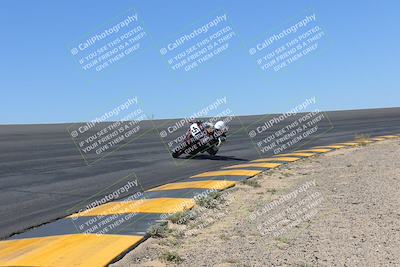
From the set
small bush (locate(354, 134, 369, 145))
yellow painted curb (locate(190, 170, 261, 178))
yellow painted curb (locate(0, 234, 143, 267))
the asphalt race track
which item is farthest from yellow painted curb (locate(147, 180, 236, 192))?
small bush (locate(354, 134, 369, 145))

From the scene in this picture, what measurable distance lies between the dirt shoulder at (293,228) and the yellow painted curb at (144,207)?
1.21 feet

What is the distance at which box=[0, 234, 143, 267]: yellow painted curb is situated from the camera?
4887mm

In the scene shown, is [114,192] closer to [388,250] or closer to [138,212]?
[138,212]

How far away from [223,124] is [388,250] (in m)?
9.01

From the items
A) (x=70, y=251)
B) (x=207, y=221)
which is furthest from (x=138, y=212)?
(x=70, y=251)

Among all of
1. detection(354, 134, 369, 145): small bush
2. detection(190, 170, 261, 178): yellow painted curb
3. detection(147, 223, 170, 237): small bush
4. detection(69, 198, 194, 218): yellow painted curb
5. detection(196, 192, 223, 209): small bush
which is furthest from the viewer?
detection(354, 134, 369, 145): small bush

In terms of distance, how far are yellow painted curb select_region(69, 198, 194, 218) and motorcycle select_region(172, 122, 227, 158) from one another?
580cm

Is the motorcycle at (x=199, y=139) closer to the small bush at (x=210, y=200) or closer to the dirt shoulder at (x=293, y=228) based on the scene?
the dirt shoulder at (x=293, y=228)

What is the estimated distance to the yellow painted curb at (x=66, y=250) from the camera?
16.0ft

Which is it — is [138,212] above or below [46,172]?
below

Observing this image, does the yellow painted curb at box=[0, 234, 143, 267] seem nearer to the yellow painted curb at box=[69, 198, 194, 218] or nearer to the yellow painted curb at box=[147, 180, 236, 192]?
the yellow painted curb at box=[69, 198, 194, 218]

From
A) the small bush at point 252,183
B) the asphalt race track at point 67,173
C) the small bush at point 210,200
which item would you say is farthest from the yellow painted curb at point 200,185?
the small bush at point 210,200

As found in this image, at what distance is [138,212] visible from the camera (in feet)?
23.2

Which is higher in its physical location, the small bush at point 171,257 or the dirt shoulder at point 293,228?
the small bush at point 171,257
